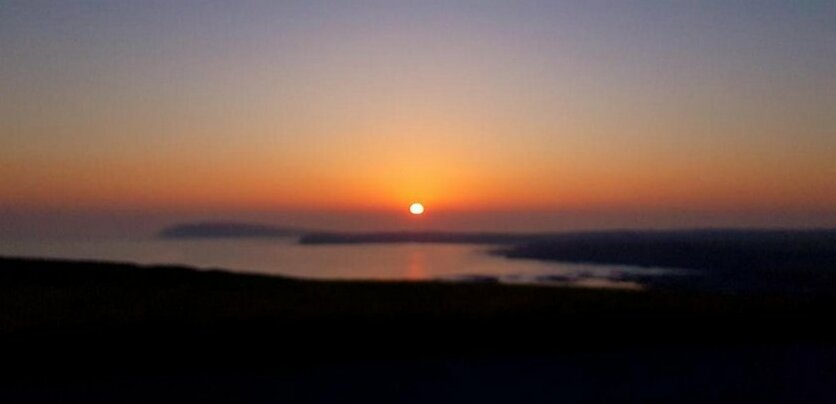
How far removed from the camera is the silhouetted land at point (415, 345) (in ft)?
34.4

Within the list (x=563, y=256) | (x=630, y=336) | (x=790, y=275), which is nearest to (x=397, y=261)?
(x=563, y=256)

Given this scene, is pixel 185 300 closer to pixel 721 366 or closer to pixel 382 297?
pixel 382 297

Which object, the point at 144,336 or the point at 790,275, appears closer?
the point at 144,336

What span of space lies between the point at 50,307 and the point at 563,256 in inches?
1252

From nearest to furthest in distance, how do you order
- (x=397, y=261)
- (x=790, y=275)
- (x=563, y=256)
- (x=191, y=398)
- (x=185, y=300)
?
(x=191, y=398), (x=185, y=300), (x=790, y=275), (x=397, y=261), (x=563, y=256)

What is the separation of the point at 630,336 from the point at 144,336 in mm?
6484

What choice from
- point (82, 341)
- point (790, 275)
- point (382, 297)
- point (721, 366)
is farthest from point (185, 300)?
point (790, 275)

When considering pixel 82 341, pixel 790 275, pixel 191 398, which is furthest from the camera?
pixel 790 275

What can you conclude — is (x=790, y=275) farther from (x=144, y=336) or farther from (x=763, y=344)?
(x=144, y=336)

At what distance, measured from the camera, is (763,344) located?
13.4 metres

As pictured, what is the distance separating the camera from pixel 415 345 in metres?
13.0

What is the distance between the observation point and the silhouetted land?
1048 cm

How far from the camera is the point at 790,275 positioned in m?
30.9

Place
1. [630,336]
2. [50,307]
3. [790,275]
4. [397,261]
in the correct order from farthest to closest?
[397,261]
[790,275]
[50,307]
[630,336]
